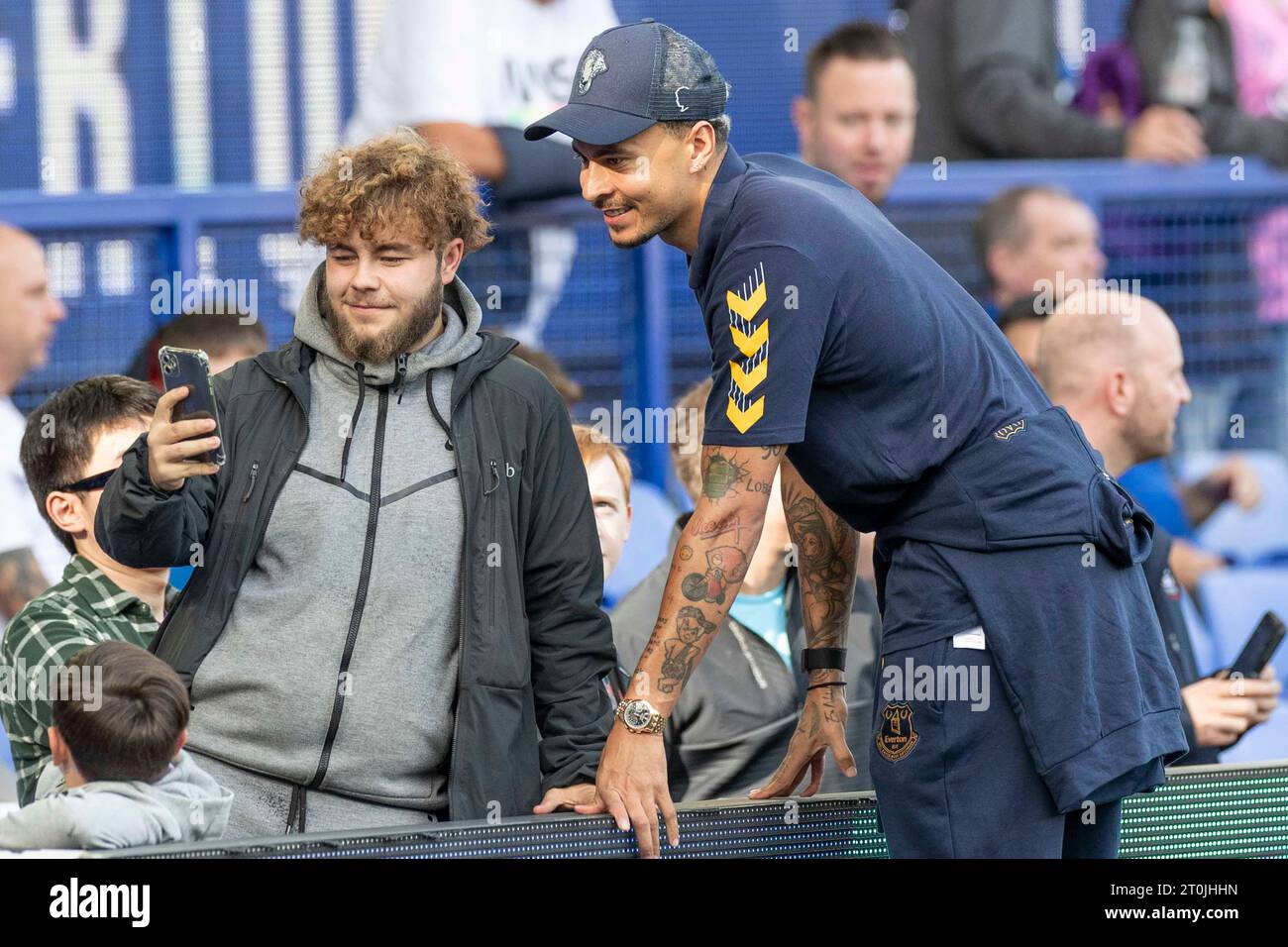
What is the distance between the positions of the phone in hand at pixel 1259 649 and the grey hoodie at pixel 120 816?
232cm

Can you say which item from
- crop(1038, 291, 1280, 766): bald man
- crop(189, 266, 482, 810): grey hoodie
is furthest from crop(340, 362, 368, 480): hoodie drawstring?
crop(1038, 291, 1280, 766): bald man

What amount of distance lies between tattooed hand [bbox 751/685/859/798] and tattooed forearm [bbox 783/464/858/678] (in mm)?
135

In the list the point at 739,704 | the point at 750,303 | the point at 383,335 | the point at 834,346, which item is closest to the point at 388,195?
the point at 383,335

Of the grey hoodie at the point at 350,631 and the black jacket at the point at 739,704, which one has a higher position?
the grey hoodie at the point at 350,631

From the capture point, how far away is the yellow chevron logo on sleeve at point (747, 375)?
2855mm

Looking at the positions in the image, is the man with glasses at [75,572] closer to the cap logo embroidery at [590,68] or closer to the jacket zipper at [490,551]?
the jacket zipper at [490,551]

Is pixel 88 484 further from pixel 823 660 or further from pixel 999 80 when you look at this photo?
pixel 999 80

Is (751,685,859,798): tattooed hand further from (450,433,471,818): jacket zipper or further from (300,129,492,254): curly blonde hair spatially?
(300,129,492,254): curly blonde hair

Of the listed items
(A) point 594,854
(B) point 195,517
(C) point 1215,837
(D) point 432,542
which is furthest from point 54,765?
(C) point 1215,837

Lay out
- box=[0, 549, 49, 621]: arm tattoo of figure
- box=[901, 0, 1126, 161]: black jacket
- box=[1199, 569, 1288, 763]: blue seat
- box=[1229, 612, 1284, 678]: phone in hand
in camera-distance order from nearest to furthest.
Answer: box=[1229, 612, 1284, 678]: phone in hand → box=[0, 549, 49, 621]: arm tattoo of figure → box=[1199, 569, 1288, 763]: blue seat → box=[901, 0, 1126, 161]: black jacket

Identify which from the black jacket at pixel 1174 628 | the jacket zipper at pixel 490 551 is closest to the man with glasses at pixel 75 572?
the jacket zipper at pixel 490 551

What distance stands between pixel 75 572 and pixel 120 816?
93 centimetres

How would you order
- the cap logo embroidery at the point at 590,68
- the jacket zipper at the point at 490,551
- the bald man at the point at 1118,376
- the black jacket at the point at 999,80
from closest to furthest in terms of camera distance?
the cap logo embroidery at the point at 590,68
the jacket zipper at the point at 490,551
the bald man at the point at 1118,376
the black jacket at the point at 999,80

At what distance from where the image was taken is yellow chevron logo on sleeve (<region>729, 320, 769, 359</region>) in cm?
285
